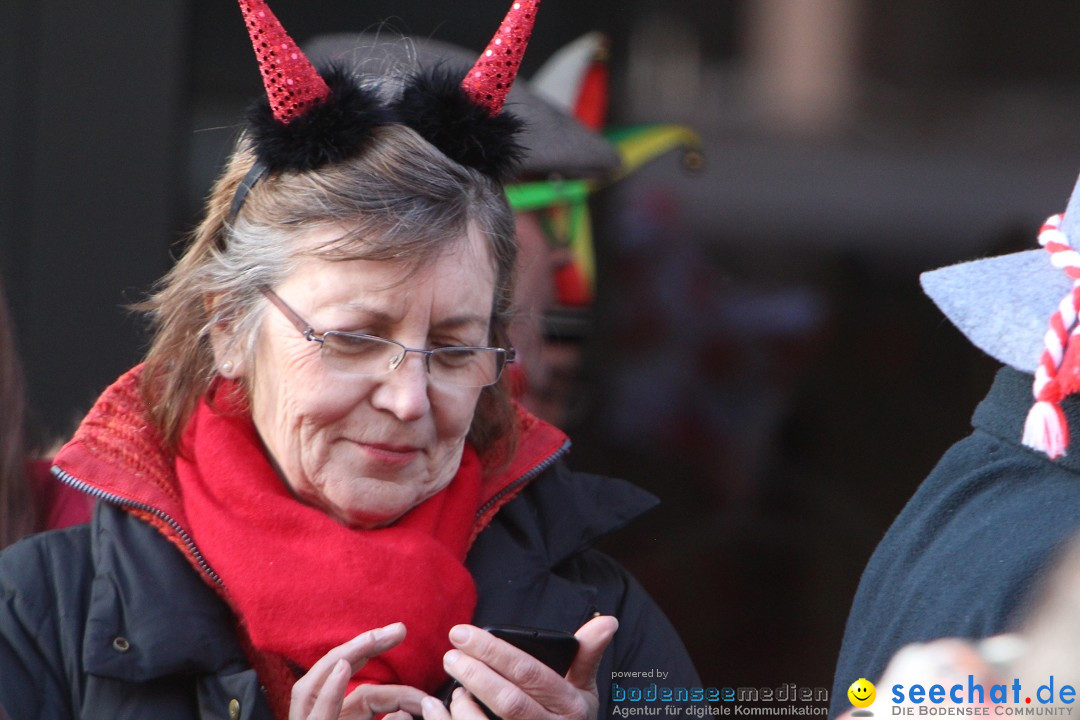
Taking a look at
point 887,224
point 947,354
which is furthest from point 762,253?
point 947,354

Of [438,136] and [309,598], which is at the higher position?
[438,136]

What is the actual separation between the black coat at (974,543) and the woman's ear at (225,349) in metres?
1.00

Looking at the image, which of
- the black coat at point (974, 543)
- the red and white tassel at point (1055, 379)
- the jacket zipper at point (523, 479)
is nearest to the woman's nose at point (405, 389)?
the jacket zipper at point (523, 479)

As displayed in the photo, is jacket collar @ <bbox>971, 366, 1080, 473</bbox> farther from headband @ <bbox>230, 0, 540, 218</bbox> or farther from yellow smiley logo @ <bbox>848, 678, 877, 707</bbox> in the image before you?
headband @ <bbox>230, 0, 540, 218</bbox>

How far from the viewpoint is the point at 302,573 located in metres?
1.84

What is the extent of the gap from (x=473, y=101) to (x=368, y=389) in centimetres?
49

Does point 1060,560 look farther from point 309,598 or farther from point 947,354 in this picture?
point 947,354

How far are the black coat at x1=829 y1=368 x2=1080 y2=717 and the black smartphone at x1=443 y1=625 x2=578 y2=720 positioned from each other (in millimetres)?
375

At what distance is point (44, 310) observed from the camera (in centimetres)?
380

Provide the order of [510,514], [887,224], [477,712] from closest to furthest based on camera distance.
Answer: [477,712]
[510,514]
[887,224]

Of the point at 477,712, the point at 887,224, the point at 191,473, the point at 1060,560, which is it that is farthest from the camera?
the point at 887,224

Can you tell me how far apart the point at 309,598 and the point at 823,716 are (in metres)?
0.93

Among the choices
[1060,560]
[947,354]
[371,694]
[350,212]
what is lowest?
[947,354]

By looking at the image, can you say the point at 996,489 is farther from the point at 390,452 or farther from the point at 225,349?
the point at 225,349
